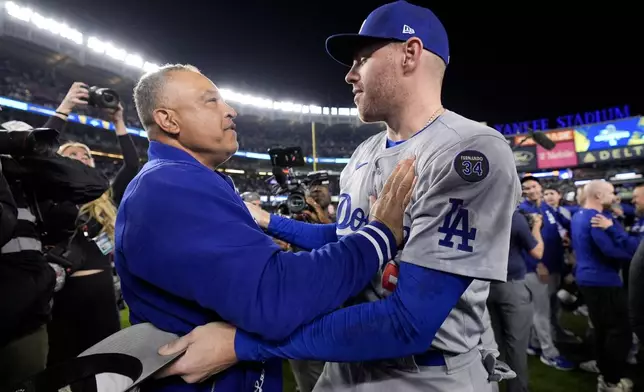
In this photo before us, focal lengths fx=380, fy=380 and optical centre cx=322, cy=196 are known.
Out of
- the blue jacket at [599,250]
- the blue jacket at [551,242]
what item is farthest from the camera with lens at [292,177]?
the blue jacket at [551,242]

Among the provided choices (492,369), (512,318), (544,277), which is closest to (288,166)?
(512,318)

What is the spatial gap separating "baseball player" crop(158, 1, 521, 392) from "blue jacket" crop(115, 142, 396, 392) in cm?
10

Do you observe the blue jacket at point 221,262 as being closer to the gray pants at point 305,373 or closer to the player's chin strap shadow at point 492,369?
the player's chin strap shadow at point 492,369

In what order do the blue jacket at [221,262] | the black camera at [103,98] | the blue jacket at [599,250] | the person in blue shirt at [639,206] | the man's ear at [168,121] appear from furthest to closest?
the person in blue shirt at [639,206] < the blue jacket at [599,250] < the black camera at [103,98] < the man's ear at [168,121] < the blue jacket at [221,262]

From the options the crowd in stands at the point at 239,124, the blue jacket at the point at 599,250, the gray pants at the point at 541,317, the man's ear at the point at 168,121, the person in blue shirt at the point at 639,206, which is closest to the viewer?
the man's ear at the point at 168,121

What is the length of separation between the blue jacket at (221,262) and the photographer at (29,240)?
104 centimetres

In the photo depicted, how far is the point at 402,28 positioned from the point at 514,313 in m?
3.27

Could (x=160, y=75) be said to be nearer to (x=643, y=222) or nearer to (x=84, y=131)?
(x=643, y=222)

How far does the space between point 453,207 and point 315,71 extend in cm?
3493

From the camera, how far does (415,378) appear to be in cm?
135

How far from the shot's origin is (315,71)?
3419 cm

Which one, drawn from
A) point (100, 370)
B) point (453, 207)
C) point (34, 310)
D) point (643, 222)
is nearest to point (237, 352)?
point (100, 370)

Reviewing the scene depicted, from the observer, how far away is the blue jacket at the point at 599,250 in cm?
402

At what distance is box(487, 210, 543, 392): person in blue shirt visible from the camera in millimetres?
3562
